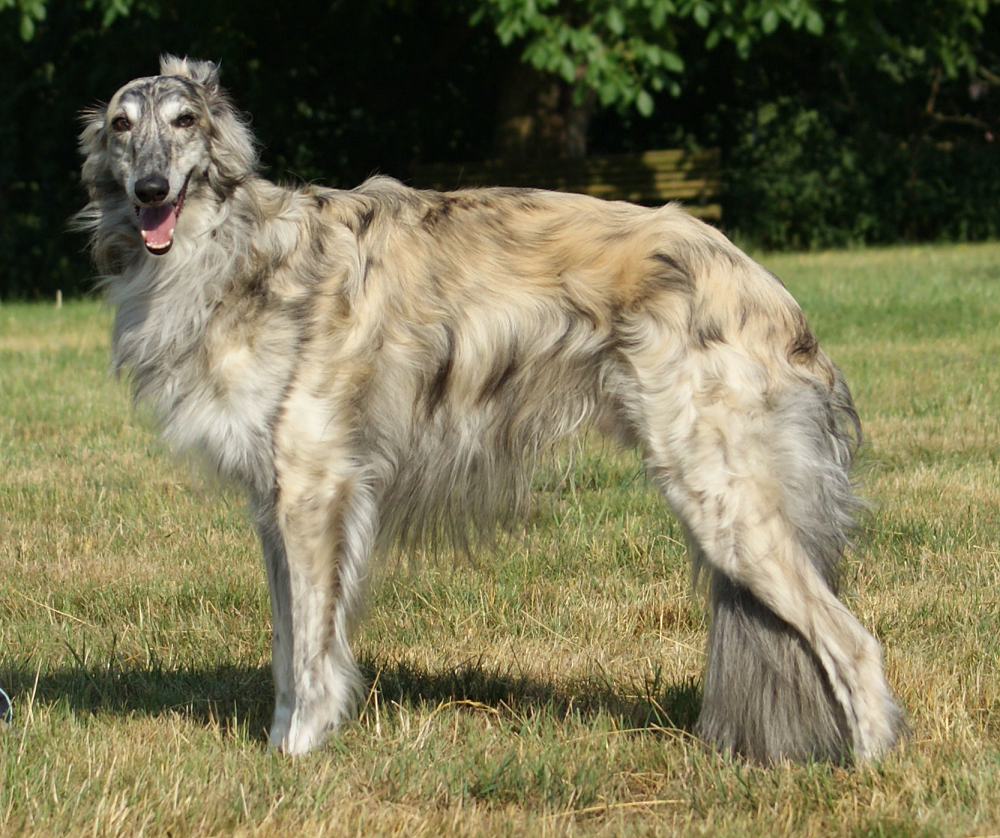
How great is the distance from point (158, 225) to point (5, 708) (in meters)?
1.48

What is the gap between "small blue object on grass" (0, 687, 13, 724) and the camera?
369cm

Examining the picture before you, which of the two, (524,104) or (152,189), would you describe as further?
(524,104)

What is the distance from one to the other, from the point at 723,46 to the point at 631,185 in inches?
110

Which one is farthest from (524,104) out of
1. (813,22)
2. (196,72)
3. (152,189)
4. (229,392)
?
(229,392)

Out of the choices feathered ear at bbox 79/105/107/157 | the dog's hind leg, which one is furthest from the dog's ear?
the dog's hind leg

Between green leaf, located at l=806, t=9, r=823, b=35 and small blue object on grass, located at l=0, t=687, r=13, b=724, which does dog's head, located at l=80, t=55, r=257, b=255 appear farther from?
green leaf, located at l=806, t=9, r=823, b=35

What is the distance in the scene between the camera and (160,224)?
359cm

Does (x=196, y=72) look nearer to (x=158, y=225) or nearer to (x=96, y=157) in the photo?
(x=96, y=157)

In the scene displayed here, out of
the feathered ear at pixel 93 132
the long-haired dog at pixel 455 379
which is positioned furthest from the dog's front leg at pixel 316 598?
the feathered ear at pixel 93 132

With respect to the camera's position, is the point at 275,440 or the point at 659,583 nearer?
the point at 275,440

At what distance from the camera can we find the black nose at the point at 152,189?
11.5ft

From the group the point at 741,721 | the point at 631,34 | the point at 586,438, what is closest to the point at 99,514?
the point at 586,438

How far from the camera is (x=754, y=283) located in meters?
3.38

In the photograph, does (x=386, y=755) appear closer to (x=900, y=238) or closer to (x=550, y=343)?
(x=550, y=343)
